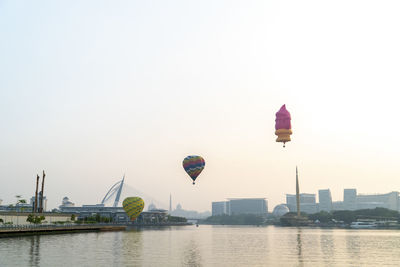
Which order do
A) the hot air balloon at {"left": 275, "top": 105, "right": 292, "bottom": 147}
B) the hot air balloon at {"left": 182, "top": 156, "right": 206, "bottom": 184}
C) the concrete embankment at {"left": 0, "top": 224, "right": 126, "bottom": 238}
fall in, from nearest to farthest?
the hot air balloon at {"left": 275, "top": 105, "right": 292, "bottom": 147} → the concrete embankment at {"left": 0, "top": 224, "right": 126, "bottom": 238} → the hot air balloon at {"left": 182, "top": 156, "right": 206, "bottom": 184}

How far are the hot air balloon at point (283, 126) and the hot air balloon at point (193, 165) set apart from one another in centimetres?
4284

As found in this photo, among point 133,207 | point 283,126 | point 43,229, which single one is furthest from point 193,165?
point 133,207

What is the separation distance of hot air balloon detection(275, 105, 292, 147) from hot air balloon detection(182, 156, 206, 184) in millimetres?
42842

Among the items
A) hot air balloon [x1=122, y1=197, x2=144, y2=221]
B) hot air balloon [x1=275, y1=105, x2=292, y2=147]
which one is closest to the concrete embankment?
hot air balloon [x1=122, y1=197, x2=144, y2=221]

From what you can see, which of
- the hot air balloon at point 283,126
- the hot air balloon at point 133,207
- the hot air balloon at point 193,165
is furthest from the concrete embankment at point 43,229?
the hot air balloon at point 283,126

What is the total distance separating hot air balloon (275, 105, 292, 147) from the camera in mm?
52188

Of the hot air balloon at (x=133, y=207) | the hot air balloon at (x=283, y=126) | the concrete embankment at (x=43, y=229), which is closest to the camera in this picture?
the hot air balloon at (x=283, y=126)

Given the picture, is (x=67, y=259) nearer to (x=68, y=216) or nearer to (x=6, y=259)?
(x=6, y=259)

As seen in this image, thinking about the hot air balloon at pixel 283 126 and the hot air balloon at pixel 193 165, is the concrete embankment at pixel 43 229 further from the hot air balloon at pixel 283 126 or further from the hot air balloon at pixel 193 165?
the hot air balloon at pixel 283 126

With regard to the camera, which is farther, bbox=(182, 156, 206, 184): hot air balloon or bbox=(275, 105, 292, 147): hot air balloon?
bbox=(182, 156, 206, 184): hot air balloon

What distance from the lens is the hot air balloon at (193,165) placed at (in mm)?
93688

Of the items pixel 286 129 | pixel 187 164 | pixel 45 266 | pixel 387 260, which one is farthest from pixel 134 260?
pixel 187 164

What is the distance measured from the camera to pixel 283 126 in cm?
5253

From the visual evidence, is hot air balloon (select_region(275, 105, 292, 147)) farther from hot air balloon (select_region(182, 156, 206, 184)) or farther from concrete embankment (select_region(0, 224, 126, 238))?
concrete embankment (select_region(0, 224, 126, 238))
